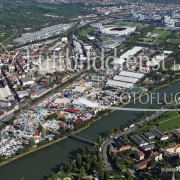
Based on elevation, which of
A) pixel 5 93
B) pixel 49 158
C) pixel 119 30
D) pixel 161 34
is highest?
pixel 119 30

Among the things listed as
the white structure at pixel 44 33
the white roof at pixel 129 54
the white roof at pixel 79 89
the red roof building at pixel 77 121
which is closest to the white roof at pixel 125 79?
the white roof at pixel 79 89

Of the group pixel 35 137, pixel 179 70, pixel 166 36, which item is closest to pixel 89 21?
pixel 166 36

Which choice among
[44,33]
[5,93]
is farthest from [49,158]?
[44,33]

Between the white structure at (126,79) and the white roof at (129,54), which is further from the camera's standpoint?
the white roof at (129,54)

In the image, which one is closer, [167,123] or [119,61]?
[167,123]

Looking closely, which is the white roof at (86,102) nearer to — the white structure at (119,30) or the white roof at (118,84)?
the white roof at (118,84)

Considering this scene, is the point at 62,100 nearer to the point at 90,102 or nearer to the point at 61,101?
the point at 61,101
